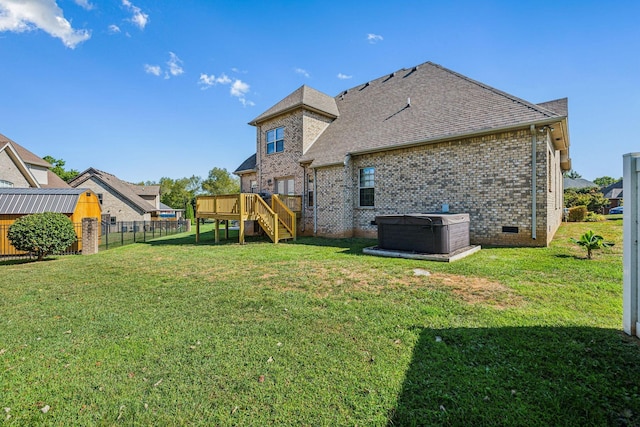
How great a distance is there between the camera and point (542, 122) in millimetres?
8461

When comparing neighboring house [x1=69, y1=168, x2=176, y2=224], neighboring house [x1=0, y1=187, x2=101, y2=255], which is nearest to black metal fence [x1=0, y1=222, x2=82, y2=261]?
neighboring house [x1=0, y1=187, x2=101, y2=255]

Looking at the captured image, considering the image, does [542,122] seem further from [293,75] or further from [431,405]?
[293,75]

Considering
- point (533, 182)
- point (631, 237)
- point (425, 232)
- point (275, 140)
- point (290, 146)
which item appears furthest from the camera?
point (275, 140)

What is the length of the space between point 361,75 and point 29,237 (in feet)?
62.3

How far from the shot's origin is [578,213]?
750 inches

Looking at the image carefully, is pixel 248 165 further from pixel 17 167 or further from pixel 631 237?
pixel 631 237

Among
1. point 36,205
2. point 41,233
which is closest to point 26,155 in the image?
point 36,205

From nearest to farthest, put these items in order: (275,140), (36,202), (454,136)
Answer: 1. (454,136)
2. (36,202)
3. (275,140)

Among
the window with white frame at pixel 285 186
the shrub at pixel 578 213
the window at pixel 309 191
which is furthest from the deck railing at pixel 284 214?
the shrub at pixel 578 213

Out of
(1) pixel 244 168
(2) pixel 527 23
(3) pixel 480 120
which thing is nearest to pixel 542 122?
(3) pixel 480 120

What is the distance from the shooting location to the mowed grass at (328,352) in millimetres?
2176

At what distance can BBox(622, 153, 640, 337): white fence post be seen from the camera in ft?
9.53

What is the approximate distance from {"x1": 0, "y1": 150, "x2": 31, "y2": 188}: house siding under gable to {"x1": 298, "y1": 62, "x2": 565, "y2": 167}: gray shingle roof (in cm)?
1788

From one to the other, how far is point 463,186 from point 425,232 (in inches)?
141
